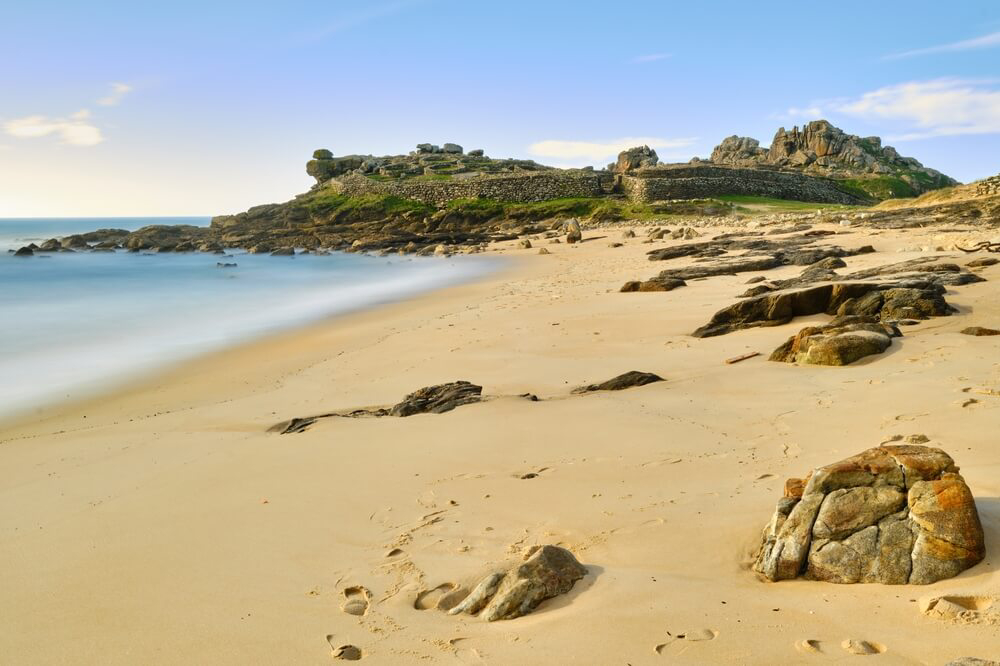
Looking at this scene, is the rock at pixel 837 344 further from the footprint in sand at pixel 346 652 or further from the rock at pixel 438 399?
the footprint in sand at pixel 346 652

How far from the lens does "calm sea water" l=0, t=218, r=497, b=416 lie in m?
13.4

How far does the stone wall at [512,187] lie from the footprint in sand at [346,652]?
48231 mm

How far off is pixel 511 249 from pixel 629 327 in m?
22.9

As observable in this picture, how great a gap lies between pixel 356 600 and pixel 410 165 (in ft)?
192

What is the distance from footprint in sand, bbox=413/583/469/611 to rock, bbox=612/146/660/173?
178 feet

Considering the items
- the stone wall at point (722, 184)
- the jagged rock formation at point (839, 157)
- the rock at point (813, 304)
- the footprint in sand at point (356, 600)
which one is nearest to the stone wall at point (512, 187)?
the stone wall at point (722, 184)

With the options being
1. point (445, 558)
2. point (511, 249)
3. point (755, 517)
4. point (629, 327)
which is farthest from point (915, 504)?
point (511, 249)

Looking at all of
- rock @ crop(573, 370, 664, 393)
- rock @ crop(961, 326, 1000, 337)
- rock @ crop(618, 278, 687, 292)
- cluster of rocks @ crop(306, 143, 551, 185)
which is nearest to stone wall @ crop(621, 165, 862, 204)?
cluster of rocks @ crop(306, 143, 551, 185)

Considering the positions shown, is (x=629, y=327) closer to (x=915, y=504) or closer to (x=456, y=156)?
(x=915, y=504)

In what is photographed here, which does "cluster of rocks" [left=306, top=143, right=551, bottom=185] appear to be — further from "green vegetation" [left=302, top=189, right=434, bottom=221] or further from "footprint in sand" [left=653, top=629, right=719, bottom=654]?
"footprint in sand" [left=653, top=629, right=719, bottom=654]

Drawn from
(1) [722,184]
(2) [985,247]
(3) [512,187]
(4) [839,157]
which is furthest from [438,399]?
(4) [839,157]

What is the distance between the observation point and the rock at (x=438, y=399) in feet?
24.9

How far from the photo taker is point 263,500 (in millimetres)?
5469

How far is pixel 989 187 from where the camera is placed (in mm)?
25266
